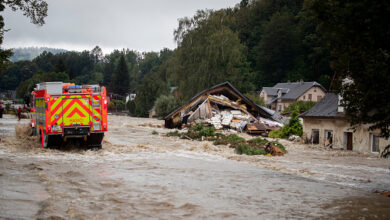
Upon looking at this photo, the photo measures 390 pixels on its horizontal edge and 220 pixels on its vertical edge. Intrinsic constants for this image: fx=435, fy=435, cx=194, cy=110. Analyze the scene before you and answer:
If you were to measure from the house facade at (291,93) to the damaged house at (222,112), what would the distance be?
40119 mm

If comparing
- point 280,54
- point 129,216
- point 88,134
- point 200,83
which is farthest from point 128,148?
point 280,54

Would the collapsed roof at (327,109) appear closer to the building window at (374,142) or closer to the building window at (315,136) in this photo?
the building window at (315,136)

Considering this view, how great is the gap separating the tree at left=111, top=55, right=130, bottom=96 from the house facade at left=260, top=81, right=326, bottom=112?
6763cm

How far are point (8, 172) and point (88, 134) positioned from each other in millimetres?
5729

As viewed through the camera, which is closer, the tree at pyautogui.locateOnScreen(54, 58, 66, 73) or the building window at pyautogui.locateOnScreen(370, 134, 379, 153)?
the building window at pyautogui.locateOnScreen(370, 134, 379, 153)

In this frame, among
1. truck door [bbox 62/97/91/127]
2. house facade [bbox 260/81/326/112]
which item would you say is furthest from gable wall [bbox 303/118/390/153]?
house facade [bbox 260/81/326/112]

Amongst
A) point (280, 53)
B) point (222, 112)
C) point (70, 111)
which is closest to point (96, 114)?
point (70, 111)

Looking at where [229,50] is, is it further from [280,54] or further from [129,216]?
[129,216]

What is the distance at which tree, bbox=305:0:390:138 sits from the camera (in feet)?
31.2

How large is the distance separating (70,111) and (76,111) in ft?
0.81

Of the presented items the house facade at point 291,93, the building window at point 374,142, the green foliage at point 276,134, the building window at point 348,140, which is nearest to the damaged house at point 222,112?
the green foliage at point 276,134

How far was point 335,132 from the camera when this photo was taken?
28781mm

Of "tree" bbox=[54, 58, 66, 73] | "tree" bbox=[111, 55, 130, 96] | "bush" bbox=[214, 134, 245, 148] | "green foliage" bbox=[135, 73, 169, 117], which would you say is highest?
"tree" bbox=[54, 58, 66, 73]

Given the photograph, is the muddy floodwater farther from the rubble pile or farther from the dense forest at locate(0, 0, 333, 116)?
the rubble pile
